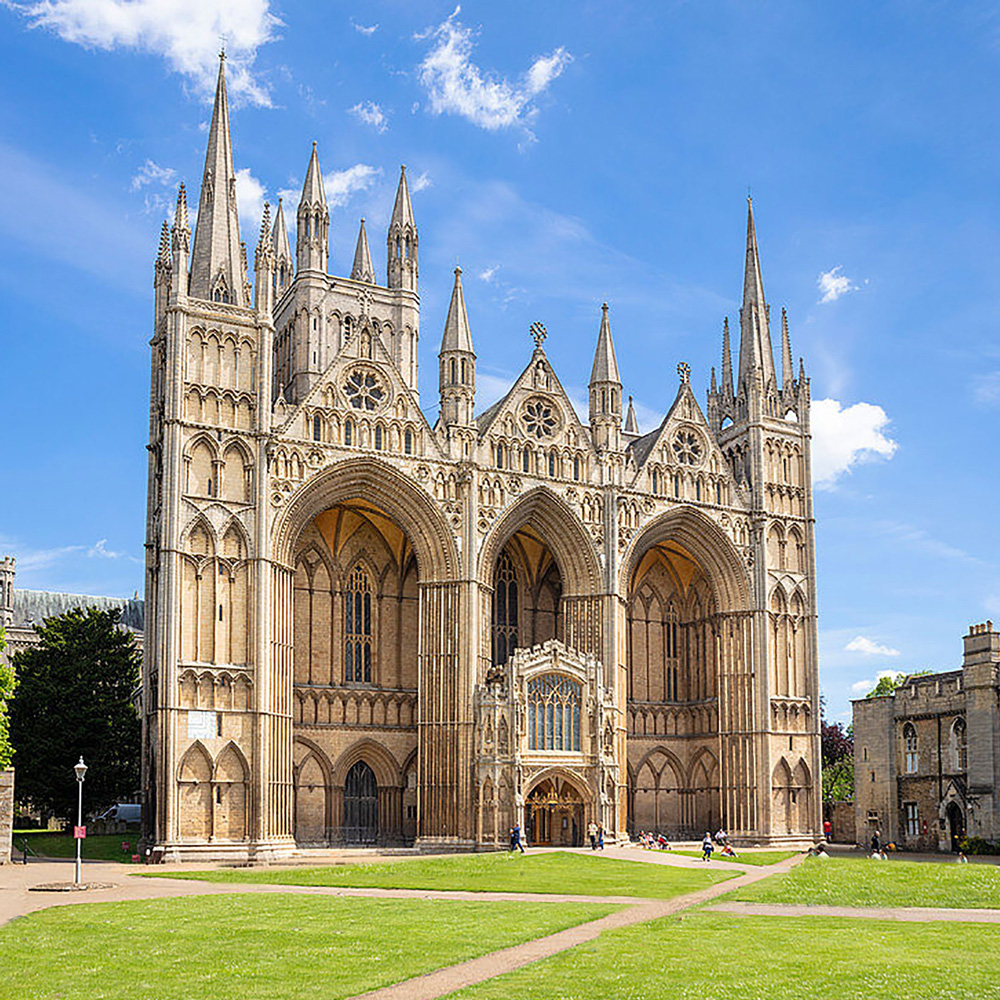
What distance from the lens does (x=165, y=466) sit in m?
50.3

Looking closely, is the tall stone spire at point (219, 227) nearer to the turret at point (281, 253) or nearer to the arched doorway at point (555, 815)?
the turret at point (281, 253)

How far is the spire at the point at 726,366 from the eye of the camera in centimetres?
6906

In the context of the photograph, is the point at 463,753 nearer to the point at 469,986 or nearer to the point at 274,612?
the point at 274,612

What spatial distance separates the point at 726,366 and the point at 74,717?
125 ft

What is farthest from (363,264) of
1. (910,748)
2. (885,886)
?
(885,886)

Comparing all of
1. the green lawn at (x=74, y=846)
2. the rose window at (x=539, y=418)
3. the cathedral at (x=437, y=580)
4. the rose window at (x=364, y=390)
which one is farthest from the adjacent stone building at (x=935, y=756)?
the green lawn at (x=74, y=846)

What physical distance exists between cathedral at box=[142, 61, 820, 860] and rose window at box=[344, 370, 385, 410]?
4.1 inches

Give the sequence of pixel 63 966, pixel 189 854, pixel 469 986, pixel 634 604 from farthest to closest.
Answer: pixel 634 604, pixel 189 854, pixel 63 966, pixel 469 986

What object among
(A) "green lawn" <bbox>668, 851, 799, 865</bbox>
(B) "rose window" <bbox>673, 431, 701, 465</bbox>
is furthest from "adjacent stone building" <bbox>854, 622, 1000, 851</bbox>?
(B) "rose window" <bbox>673, 431, 701, 465</bbox>

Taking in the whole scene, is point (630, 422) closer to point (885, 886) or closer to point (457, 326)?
point (457, 326)

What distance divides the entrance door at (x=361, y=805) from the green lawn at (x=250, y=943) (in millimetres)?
27610

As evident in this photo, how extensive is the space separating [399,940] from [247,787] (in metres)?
28.8

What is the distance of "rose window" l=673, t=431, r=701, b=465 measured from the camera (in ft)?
210

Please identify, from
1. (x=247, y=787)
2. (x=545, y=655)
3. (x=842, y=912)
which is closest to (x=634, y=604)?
(x=545, y=655)
